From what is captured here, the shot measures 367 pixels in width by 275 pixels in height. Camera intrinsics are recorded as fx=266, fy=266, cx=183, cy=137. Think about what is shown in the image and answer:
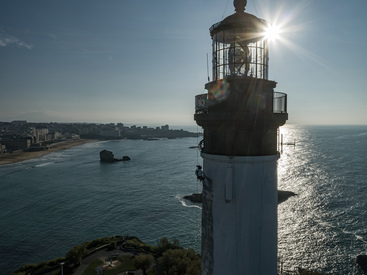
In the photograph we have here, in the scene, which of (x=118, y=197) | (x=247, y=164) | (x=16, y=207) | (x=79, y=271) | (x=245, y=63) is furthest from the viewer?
(x=118, y=197)

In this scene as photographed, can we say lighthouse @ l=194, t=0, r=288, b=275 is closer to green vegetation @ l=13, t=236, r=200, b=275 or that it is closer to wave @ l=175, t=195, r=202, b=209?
green vegetation @ l=13, t=236, r=200, b=275

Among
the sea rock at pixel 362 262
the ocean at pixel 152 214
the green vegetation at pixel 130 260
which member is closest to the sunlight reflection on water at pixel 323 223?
the ocean at pixel 152 214

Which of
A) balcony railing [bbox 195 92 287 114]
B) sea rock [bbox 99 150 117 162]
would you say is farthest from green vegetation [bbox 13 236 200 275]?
sea rock [bbox 99 150 117 162]

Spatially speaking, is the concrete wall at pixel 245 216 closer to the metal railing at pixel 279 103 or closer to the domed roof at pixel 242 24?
the metal railing at pixel 279 103

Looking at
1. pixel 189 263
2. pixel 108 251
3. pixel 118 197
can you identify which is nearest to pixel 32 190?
pixel 118 197

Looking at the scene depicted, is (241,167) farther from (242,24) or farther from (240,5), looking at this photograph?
(240,5)

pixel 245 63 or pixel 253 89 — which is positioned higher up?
pixel 245 63

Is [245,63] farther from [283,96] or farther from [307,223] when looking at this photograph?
[307,223]
